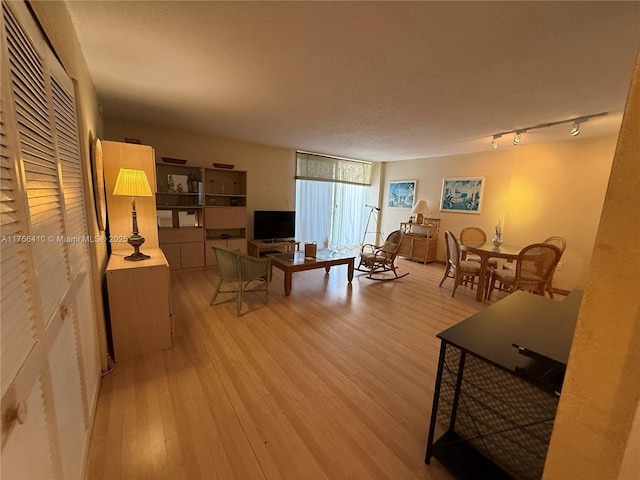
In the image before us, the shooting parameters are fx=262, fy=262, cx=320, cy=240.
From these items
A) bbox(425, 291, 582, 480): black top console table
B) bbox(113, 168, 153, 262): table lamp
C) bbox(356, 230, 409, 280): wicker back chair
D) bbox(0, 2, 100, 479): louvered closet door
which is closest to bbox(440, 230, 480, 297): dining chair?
bbox(356, 230, 409, 280): wicker back chair

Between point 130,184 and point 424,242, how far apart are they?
5.27 metres

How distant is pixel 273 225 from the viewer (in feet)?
17.2

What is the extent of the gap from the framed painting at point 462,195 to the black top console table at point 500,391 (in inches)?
160

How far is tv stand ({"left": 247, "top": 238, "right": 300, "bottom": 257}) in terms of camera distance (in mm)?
4844

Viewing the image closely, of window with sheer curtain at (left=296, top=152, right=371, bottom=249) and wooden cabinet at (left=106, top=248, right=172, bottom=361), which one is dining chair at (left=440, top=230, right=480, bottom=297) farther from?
wooden cabinet at (left=106, top=248, right=172, bottom=361)

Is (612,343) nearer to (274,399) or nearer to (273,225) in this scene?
(274,399)

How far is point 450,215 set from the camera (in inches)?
221

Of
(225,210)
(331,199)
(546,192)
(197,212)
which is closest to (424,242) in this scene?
(546,192)

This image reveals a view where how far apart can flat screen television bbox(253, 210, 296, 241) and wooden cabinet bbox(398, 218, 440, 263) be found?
2.42m

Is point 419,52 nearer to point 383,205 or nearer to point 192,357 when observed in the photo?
point 192,357

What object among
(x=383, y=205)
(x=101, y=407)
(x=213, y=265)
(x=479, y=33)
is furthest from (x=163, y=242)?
(x=383, y=205)

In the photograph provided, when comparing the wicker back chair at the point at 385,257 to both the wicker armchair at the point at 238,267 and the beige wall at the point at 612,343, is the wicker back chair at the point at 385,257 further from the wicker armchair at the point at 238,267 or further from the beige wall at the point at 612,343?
the beige wall at the point at 612,343

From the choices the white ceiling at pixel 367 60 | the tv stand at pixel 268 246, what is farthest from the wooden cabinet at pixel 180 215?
the white ceiling at pixel 367 60

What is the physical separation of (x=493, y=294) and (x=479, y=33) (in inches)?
142
